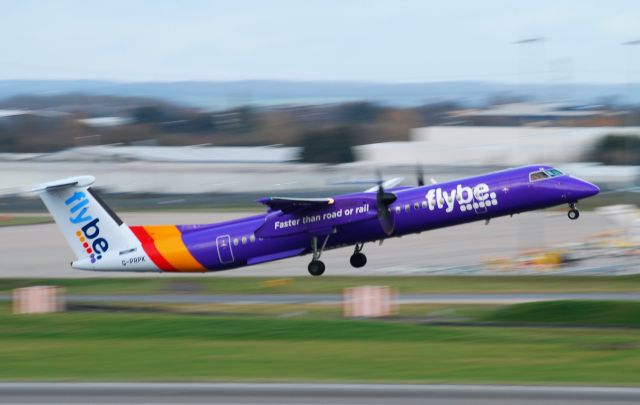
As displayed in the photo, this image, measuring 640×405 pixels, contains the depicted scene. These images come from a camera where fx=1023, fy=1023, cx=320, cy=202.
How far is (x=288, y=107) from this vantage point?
5113 inches

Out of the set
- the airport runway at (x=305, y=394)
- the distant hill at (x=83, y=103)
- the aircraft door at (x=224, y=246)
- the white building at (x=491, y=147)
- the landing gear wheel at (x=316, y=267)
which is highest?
the airport runway at (x=305, y=394)

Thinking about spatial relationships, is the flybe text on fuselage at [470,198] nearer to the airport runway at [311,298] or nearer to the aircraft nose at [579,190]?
the aircraft nose at [579,190]

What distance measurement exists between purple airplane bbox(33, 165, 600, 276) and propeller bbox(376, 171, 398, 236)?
36 millimetres

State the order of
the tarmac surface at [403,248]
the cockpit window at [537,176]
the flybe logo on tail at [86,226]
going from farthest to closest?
the tarmac surface at [403,248]
the flybe logo on tail at [86,226]
the cockpit window at [537,176]

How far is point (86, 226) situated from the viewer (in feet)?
124

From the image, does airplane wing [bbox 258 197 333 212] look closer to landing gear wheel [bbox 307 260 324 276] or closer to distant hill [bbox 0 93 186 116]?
landing gear wheel [bbox 307 260 324 276]

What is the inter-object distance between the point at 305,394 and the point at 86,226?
2290 centimetres

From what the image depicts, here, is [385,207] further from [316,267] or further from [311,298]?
[311,298]

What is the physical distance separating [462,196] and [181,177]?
56.6m

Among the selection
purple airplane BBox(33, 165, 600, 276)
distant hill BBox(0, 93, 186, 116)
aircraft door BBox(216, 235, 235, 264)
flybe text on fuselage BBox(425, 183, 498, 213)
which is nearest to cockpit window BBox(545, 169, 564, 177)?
purple airplane BBox(33, 165, 600, 276)

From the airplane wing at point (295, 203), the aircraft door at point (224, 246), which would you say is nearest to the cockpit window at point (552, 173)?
the airplane wing at point (295, 203)

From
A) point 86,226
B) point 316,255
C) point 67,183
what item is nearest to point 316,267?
point 316,255

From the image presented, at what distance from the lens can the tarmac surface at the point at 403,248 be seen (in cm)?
4884

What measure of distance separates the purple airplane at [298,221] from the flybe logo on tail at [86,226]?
Result: 37mm
